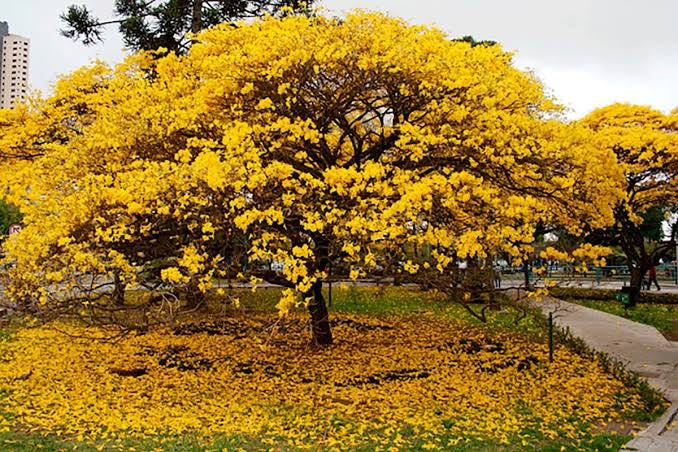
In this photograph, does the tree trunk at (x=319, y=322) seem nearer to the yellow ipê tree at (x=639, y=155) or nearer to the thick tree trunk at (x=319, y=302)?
the thick tree trunk at (x=319, y=302)

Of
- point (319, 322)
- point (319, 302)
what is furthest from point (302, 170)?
point (319, 322)

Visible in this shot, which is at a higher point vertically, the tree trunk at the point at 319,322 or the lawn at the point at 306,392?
the tree trunk at the point at 319,322

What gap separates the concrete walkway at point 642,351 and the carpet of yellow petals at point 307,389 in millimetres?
539

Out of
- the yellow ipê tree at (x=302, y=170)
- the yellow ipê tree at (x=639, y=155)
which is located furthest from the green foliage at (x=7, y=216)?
the yellow ipê tree at (x=639, y=155)

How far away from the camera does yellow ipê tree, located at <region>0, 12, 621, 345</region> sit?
22.0ft

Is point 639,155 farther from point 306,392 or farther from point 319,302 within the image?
point 306,392

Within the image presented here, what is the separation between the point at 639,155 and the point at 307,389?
412 inches

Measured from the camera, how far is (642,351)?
32.8ft

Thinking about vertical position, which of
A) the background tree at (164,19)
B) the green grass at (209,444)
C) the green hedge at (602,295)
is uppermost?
the background tree at (164,19)

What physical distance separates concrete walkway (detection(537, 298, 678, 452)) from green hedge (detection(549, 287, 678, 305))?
→ 261 cm

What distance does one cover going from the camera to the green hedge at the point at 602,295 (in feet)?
56.4

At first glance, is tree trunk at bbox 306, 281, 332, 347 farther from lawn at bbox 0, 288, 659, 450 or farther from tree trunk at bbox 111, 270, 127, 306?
tree trunk at bbox 111, 270, 127, 306

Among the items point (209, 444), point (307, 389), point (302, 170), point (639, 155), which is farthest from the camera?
point (639, 155)

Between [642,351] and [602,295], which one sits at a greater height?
[602,295]
